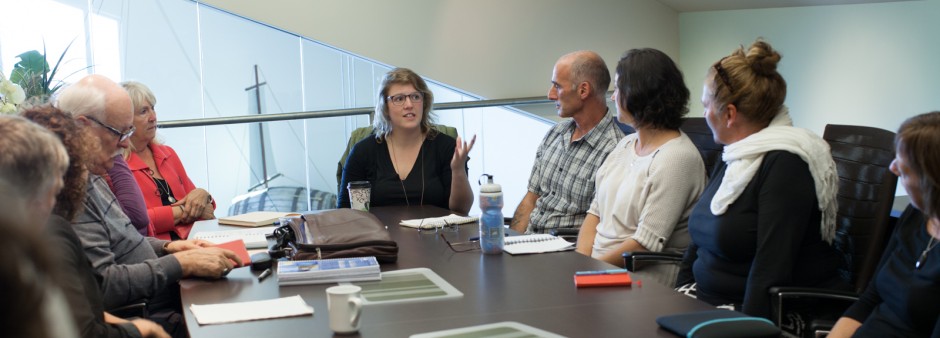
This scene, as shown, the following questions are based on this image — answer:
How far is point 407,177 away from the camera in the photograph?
150 inches

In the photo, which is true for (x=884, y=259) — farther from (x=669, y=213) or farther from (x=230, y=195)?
(x=230, y=195)

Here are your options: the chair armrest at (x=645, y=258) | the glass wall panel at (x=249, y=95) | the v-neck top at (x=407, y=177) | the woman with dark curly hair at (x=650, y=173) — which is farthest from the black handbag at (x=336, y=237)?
the glass wall panel at (x=249, y=95)

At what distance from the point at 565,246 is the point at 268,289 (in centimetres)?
86

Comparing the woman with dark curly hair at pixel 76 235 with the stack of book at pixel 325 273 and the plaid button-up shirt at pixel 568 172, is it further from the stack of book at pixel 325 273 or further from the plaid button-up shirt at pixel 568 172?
the plaid button-up shirt at pixel 568 172

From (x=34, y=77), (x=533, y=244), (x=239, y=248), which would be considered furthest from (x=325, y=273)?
(x=34, y=77)

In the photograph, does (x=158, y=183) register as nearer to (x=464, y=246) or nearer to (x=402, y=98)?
(x=402, y=98)

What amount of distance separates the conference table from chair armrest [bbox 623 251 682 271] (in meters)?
0.27

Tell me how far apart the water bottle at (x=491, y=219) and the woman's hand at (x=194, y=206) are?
1.49m

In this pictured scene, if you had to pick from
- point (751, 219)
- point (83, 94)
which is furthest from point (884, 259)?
point (83, 94)

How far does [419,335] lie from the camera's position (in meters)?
1.66

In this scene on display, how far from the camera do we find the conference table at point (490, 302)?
1717 millimetres

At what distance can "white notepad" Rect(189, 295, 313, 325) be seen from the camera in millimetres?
1828

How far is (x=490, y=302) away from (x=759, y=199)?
2.71 ft

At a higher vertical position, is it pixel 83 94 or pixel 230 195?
pixel 83 94
